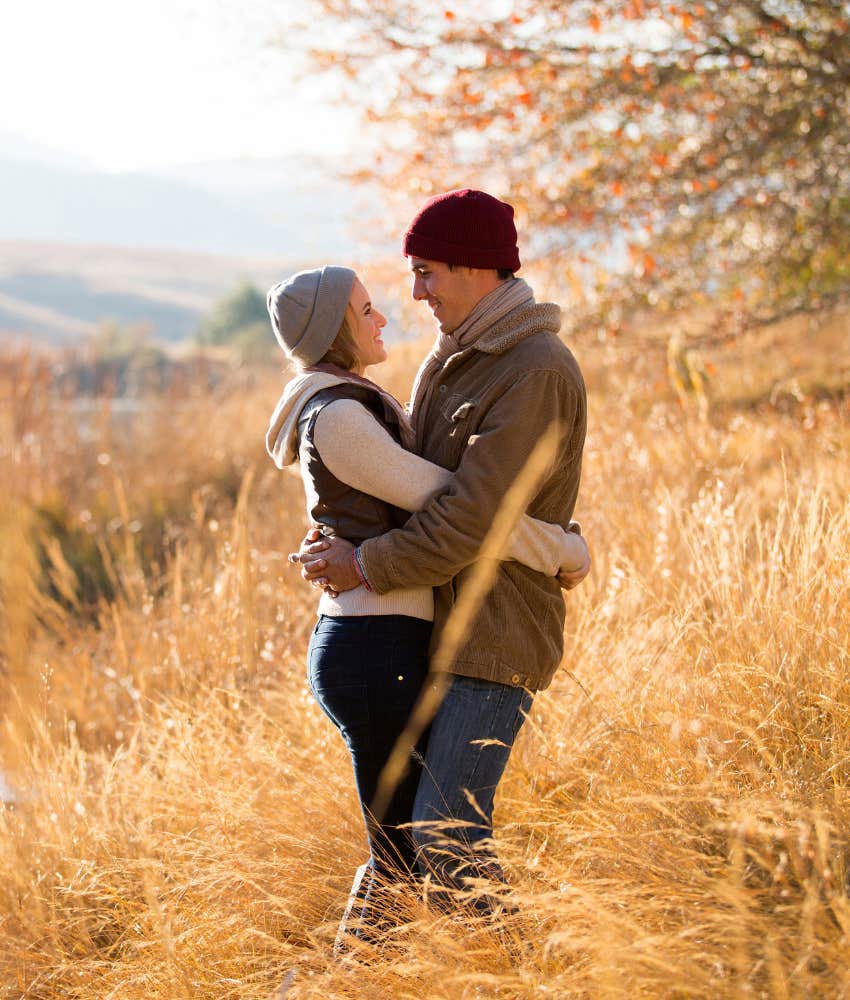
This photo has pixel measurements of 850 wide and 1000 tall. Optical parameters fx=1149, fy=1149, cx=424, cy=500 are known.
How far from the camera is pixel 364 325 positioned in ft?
8.23

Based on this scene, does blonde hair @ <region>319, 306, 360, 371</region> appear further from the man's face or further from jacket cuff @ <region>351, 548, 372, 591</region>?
jacket cuff @ <region>351, 548, 372, 591</region>

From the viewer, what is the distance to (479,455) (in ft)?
7.48

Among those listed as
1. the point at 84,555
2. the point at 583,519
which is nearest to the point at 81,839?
the point at 583,519

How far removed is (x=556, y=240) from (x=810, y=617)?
5.00 meters

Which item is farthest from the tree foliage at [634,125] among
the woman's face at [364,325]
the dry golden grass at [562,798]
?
the woman's face at [364,325]

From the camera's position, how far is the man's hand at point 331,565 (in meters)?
2.37

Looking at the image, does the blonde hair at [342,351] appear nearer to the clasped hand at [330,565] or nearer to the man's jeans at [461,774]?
the clasped hand at [330,565]

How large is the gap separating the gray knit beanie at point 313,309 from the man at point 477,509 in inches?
6.7

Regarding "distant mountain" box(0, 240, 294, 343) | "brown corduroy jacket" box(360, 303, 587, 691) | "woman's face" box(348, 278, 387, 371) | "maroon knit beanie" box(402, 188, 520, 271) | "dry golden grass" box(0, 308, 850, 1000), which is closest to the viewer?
"dry golden grass" box(0, 308, 850, 1000)

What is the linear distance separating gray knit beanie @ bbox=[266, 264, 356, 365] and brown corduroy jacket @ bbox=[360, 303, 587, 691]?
262 millimetres

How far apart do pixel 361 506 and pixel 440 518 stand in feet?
0.75

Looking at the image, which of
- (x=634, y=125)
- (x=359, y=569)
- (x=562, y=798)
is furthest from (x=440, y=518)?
(x=634, y=125)

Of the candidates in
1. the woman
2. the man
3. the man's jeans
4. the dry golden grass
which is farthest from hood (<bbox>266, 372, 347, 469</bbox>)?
the dry golden grass

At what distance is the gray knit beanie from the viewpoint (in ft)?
8.05
